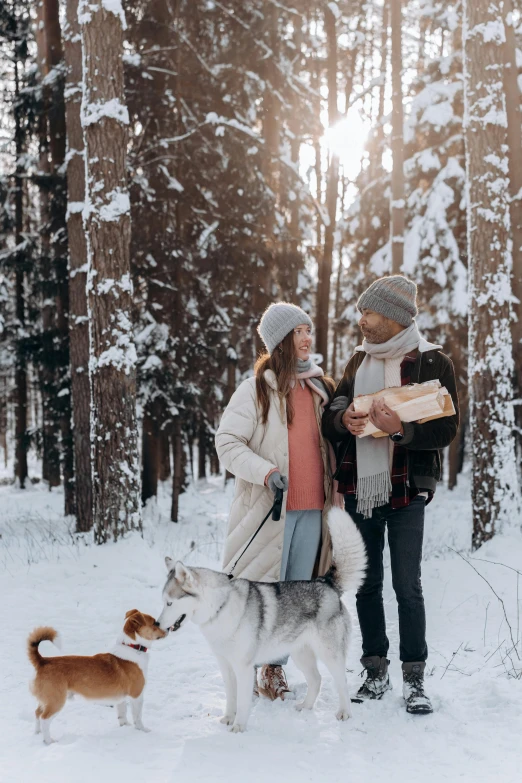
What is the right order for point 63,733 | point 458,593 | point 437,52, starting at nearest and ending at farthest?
1. point 63,733
2. point 458,593
3. point 437,52

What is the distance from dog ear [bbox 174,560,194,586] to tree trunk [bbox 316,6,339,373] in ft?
38.3

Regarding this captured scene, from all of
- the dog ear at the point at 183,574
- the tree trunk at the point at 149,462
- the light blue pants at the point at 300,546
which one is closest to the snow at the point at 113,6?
the light blue pants at the point at 300,546

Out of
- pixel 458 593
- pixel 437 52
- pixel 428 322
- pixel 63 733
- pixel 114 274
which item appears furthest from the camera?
pixel 437 52

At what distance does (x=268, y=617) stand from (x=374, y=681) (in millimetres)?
1000

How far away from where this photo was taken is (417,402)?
403cm

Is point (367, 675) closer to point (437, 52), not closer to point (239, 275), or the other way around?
point (239, 275)

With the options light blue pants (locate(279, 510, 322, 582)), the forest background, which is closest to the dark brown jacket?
light blue pants (locate(279, 510, 322, 582))

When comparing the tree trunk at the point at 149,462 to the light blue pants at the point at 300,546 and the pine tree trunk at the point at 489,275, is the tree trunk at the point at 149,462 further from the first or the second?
the light blue pants at the point at 300,546

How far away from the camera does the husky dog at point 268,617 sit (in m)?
3.85

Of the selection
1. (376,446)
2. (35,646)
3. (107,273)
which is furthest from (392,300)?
(107,273)

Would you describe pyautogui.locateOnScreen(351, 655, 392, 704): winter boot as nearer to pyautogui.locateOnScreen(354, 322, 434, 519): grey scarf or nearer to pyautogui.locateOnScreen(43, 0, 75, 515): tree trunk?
pyautogui.locateOnScreen(354, 322, 434, 519): grey scarf

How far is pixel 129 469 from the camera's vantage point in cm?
795

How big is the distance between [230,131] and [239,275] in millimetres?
2890

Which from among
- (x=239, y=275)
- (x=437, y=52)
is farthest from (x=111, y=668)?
(x=437, y=52)
